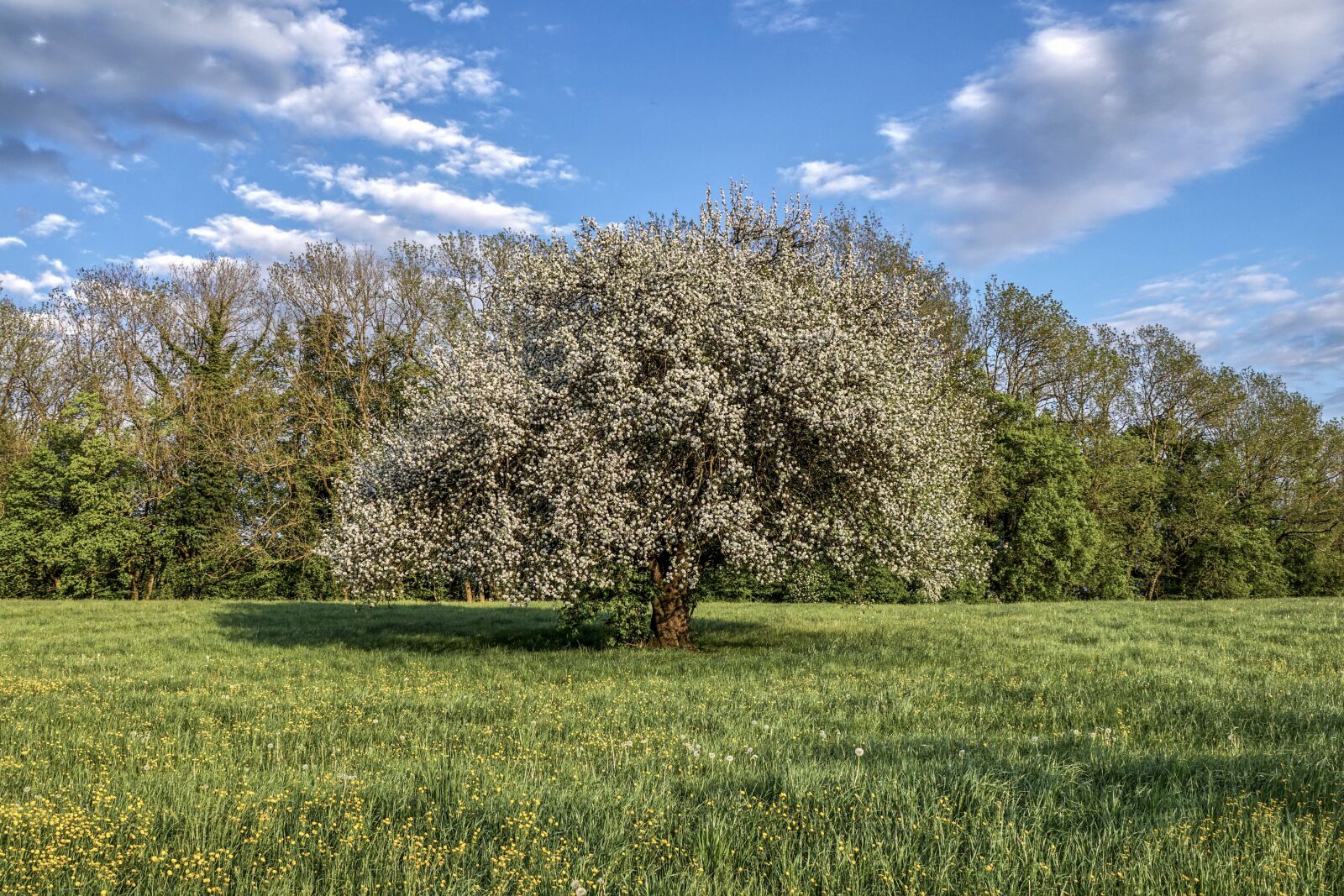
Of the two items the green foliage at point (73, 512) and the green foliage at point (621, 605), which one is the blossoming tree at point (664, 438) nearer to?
the green foliage at point (621, 605)

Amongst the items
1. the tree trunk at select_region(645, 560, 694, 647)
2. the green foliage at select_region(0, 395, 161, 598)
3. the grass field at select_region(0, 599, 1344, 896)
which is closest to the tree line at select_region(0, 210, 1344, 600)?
the green foliage at select_region(0, 395, 161, 598)

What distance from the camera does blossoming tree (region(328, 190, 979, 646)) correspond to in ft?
60.1

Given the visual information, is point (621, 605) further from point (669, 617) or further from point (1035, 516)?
point (1035, 516)

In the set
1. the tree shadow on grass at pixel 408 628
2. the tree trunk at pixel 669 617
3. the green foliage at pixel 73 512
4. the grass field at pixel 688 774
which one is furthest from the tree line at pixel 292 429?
the grass field at pixel 688 774

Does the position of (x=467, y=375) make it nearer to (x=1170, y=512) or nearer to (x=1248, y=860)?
(x=1248, y=860)

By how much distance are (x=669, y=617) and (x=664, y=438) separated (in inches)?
229

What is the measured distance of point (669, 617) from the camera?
72.3ft

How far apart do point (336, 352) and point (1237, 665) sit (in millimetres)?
46349

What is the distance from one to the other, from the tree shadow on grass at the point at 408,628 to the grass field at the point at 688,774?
448 cm

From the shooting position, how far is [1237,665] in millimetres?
16734

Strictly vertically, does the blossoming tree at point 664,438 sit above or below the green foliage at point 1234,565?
above

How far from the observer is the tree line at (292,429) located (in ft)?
148

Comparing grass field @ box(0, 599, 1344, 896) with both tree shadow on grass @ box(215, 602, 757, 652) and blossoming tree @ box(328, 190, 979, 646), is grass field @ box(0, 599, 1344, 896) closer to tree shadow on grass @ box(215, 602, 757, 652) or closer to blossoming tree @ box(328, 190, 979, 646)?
blossoming tree @ box(328, 190, 979, 646)

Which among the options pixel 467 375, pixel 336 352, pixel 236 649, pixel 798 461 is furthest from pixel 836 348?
pixel 336 352
